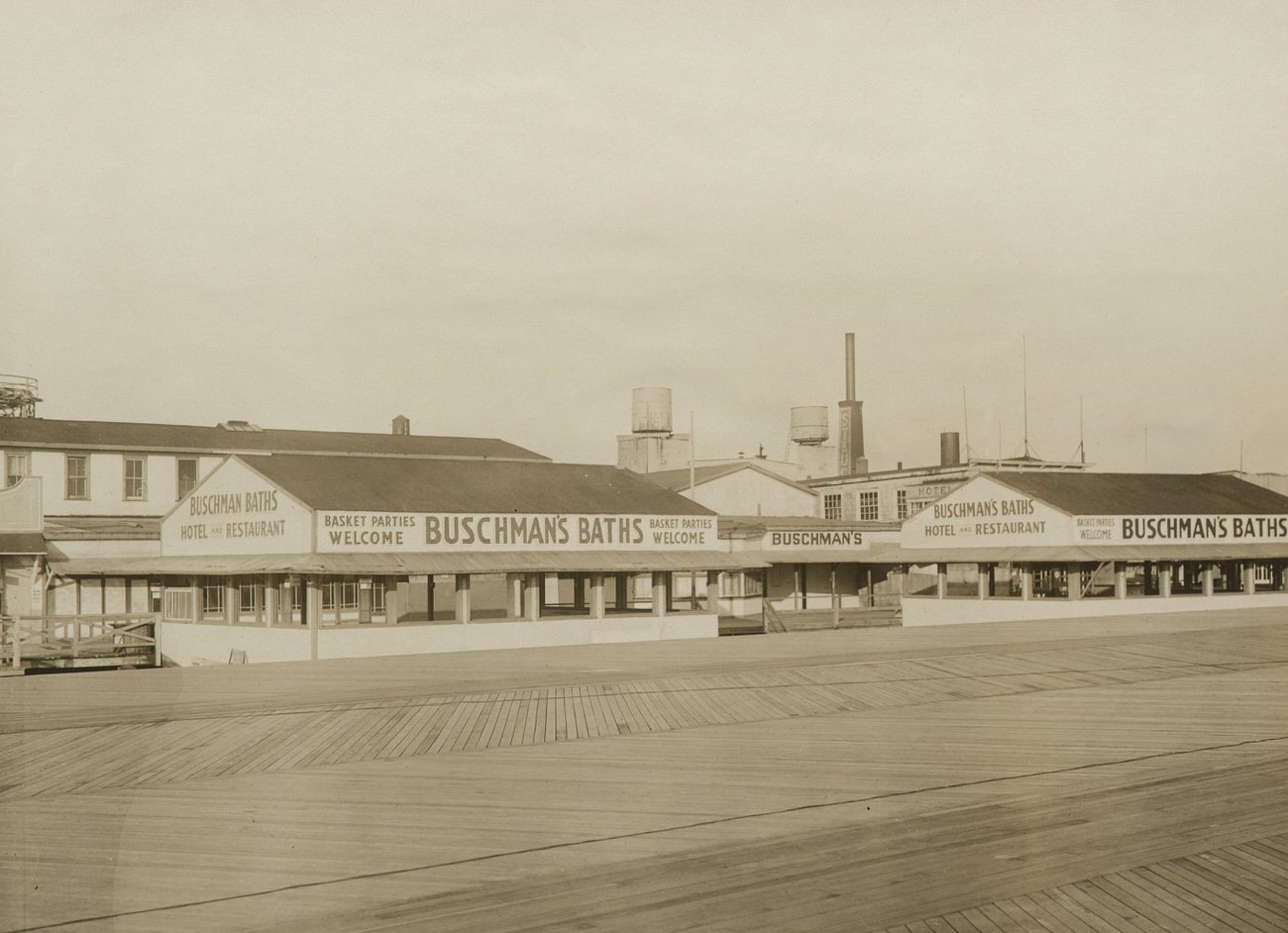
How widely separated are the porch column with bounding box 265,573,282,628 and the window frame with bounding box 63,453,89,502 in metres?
16.3

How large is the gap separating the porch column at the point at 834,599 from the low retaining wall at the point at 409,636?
34.3 ft

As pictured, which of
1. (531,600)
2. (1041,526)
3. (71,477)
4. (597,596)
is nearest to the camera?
(531,600)

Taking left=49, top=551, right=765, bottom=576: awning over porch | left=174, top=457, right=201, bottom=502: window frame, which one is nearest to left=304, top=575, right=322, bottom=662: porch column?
left=49, top=551, right=765, bottom=576: awning over porch

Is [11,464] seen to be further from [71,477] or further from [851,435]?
[851,435]

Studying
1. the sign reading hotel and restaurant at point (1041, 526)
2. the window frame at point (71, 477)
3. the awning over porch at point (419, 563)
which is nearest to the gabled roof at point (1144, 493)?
the sign reading hotel and restaurant at point (1041, 526)

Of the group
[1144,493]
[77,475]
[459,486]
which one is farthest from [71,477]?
[1144,493]

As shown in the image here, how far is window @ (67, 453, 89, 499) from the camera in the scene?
4122 cm

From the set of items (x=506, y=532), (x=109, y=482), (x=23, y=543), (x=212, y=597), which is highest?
(x=109, y=482)

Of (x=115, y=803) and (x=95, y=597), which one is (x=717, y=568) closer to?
(x=95, y=597)

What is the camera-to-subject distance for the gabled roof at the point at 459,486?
28656 millimetres

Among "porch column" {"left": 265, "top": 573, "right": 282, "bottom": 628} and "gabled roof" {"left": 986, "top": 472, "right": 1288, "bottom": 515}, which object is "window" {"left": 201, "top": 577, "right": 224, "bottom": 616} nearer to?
"porch column" {"left": 265, "top": 573, "right": 282, "bottom": 628}

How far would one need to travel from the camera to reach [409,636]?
27.3m

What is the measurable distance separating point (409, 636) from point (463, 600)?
1.65 m

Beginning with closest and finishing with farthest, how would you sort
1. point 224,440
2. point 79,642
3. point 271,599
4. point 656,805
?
point 656,805 → point 79,642 → point 271,599 → point 224,440
